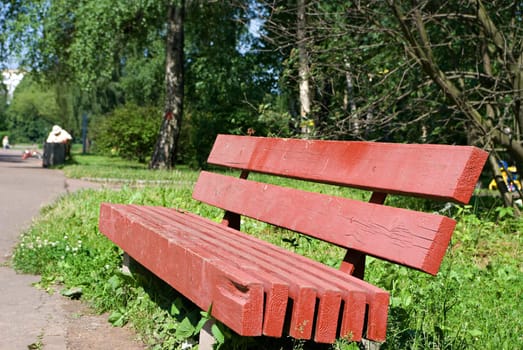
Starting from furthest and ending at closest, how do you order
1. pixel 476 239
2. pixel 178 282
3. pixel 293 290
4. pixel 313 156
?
pixel 476 239, pixel 313 156, pixel 178 282, pixel 293 290


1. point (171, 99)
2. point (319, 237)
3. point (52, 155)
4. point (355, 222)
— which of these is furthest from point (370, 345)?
point (52, 155)

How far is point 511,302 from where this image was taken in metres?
4.41

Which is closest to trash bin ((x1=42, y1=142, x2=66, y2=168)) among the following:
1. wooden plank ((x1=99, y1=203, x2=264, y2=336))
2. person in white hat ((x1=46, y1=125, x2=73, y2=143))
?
person in white hat ((x1=46, y1=125, x2=73, y2=143))

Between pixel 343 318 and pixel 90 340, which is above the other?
pixel 343 318

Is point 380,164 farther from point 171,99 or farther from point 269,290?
point 171,99

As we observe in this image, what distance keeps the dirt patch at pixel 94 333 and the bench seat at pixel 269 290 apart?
58 centimetres

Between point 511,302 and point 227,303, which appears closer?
point 227,303

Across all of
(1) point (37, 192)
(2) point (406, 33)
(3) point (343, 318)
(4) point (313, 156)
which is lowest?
(1) point (37, 192)

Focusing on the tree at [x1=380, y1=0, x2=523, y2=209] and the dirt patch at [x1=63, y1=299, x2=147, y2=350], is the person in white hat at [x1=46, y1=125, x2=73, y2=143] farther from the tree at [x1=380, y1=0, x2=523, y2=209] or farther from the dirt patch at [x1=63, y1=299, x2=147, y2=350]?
the dirt patch at [x1=63, y1=299, x2=147, y2=350]

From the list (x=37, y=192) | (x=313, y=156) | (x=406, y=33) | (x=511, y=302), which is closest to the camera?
(x=313, y=156)

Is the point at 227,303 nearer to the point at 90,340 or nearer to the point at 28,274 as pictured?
the point at 90,340

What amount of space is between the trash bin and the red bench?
65.4 ft

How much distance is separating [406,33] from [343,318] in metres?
4.88

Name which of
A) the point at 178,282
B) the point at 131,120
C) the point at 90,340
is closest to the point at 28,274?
the point at 90,340
